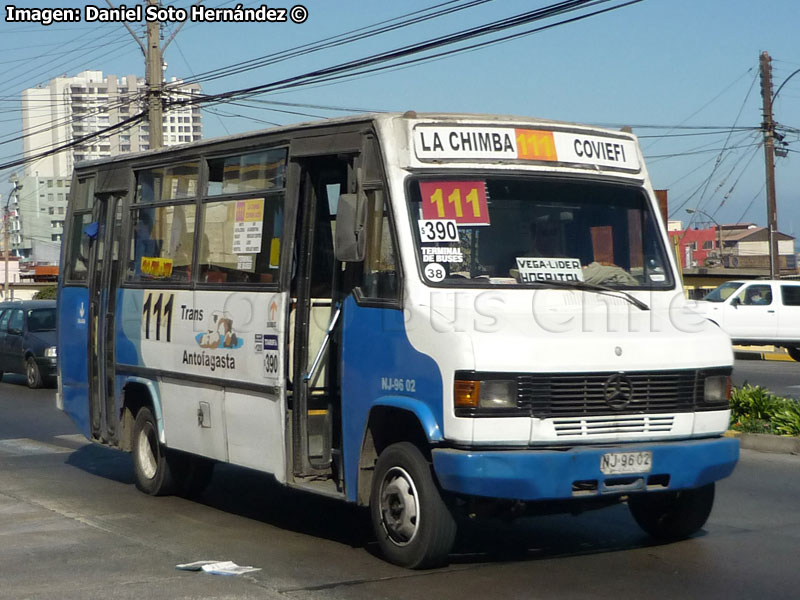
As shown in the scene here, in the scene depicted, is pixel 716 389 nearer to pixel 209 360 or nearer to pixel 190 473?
pixel 209 360

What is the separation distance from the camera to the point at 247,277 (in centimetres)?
859

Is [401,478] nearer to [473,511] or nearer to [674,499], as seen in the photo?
[473,511]

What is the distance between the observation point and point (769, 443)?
40.3ft

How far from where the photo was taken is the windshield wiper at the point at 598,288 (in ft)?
23.8

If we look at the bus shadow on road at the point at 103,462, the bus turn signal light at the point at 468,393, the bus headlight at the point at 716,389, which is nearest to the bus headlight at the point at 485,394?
the bus turn signal light at the point at 468,393

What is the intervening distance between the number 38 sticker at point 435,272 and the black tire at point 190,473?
392cm

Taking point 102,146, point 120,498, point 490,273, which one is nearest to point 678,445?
point 490,273

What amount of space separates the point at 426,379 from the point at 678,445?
1544 millimetres

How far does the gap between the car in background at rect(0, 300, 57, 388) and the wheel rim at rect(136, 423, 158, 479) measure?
41.4 ft

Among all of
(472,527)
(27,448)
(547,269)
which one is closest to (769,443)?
(472,527)

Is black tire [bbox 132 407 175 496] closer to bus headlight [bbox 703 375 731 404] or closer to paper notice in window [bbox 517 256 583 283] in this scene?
paper notice in window [bbox 517 256 583 283]

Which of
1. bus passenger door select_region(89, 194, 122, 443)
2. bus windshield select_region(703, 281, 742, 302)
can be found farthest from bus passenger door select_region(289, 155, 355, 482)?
bus windshield select_region(703, 281, 742, 302)

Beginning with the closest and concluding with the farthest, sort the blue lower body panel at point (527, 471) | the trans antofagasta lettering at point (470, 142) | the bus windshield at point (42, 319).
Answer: the blue lower body panel at point (527, 471)
the trans antofagasta lettering at point (470, 142)
the bus windshield at point (42, 319)

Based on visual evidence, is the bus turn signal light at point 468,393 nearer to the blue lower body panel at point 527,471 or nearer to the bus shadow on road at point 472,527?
the blue lower body panel at point 527,471
